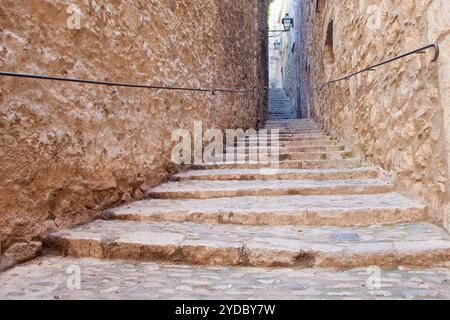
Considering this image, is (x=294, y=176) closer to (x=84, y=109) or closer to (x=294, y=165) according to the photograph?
(x=294, y=165)

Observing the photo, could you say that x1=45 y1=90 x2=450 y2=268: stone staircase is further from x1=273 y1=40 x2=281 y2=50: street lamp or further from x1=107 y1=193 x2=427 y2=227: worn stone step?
x1=273 y1=40 x2=281 y2=50: street lamp

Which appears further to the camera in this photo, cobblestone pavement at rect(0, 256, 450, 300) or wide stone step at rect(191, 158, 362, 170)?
wide stone step at rect(191, 158, 362, 170)

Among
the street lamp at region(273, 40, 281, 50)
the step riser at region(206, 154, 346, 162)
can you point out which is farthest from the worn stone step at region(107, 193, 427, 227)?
the street lamp at region(273, 40, 281, 50)

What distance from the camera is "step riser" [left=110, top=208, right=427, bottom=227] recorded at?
2.35 meters

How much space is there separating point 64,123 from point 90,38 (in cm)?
69

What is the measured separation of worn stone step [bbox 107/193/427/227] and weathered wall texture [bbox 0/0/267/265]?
0.43m

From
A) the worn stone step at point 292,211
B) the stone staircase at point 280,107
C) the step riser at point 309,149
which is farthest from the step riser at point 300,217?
the stone staircase at point 280,107

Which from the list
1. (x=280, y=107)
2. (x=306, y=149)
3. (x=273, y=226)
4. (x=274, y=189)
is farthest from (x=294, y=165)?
(x=280, y=107)

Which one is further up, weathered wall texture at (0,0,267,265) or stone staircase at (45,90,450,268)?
weathered wall texture at (0,0,267,265)

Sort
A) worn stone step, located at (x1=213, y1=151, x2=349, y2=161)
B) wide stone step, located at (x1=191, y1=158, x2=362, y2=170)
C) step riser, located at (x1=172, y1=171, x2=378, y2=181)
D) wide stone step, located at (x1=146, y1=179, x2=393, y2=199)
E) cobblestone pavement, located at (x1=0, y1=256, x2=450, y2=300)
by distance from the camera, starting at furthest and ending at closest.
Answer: worn stone step, located at (x1=213, y1=151, x2=349, y2=161) < wide stone step, located at (x1=191, y1=158, x2=362, y2=170) < step riser, located at (x1=172, y1=171, x2=378, y2=181) < wide stone step, located at (x1=146, y1=179, x2=393, y2=199) < cobblestone pavement, located at (x1=0, y1=256, x2=450, y2=300)

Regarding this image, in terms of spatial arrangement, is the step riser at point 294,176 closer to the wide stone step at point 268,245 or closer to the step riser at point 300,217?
the step riser at point 300,217

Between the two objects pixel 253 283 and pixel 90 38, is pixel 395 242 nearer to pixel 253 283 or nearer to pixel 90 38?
pixel 253 283

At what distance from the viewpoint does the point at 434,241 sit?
6.20ft

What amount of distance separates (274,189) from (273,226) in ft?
2.34
